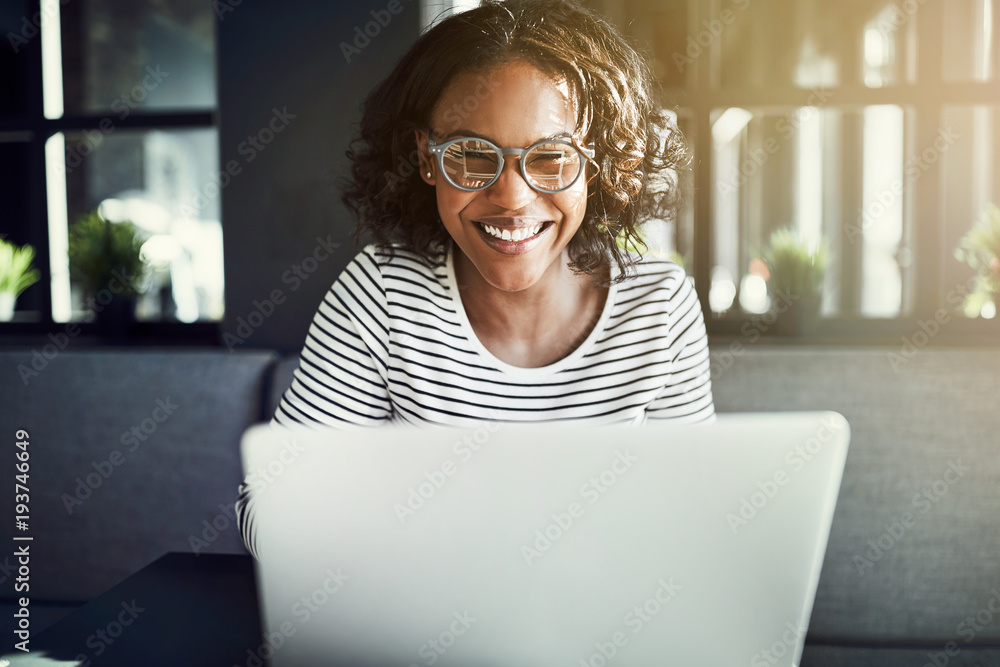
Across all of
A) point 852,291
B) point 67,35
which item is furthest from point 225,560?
point 852,291

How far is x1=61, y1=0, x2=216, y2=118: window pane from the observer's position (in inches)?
181

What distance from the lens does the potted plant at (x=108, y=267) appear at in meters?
2.13

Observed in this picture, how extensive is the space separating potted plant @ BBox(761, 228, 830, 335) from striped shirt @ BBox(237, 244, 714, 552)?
30.1 inches

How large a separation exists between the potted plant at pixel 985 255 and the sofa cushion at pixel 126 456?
1915 mm

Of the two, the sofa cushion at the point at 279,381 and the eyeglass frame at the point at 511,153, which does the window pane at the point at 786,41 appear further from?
the eyeglass frame at the point at 511,153

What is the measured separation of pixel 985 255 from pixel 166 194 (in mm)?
5243

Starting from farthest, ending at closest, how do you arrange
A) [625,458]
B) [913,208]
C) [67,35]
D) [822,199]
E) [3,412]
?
[822,199]
[67,35]
[913,208]
[3,412]
[625,458]

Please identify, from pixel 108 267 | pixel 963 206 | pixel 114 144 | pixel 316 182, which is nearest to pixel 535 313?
pixel 316 182

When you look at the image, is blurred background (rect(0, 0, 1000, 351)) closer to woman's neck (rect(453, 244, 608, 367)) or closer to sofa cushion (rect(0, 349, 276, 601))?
sofa cushion (rect(0, 349, 276, 601))

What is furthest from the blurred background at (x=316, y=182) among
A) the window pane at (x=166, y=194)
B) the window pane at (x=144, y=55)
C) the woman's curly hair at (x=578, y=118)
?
the window pane at (x=144, y=55)

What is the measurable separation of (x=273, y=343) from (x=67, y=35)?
1530 mm

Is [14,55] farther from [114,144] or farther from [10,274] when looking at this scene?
[114,144]

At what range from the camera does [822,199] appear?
694cm

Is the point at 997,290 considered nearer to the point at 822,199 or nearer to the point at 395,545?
the point at 395,545
